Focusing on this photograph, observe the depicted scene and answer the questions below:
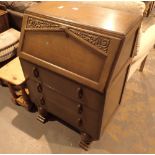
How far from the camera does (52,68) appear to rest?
1062 mm

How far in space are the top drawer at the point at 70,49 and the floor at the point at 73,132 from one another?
0.67 metres

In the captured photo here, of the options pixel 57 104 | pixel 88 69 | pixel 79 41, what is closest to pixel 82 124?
pixel 57 104

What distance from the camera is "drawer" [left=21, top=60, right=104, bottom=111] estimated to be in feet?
3.32

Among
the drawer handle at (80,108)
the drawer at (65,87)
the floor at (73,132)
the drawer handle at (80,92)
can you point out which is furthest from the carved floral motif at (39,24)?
the floor at (73,132)

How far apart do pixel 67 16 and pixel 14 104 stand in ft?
3.48

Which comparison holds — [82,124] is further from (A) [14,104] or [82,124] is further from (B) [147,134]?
(A) [14,104]

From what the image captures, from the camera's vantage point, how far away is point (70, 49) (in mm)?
997

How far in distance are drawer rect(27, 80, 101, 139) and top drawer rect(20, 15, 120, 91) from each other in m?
0.24

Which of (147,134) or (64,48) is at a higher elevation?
(64,48)

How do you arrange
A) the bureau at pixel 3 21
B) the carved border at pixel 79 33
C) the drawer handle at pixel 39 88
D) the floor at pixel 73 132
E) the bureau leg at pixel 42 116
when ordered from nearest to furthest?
the carved border at pixel 79 33, the drawer handle at pixel 39 88, the floor at pixel 73 132, the bureau leg at pixel 42 116, the bureau at pixel 3 21

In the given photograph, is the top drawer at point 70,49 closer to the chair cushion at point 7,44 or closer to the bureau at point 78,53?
the bureau at point 78,53

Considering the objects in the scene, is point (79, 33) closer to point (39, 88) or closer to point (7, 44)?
point (39, 88)

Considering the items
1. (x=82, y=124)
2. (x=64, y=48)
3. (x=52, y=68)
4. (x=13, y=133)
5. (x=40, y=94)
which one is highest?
(x=64, y=48)

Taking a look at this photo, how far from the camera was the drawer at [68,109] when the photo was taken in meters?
1.16
